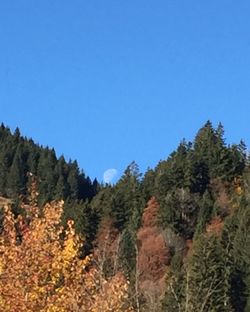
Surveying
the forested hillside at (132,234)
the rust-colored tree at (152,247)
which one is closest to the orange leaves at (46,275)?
the forested hillside at (132,234)

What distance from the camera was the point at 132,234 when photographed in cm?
8456

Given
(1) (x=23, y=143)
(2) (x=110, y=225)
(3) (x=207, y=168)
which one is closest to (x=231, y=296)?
(2) (x=110, y=225)

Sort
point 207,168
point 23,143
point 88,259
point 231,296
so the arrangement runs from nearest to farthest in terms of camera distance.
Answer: point 88,259 < point 231,296 < point 207,168 < point 23,143

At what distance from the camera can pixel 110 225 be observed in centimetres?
10162

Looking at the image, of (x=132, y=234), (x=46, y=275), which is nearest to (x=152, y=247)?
(x=132, y=234)

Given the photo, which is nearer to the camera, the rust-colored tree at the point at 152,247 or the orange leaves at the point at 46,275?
the orange leaves at the point at 46,275

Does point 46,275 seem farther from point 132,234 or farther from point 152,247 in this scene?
point 152,247

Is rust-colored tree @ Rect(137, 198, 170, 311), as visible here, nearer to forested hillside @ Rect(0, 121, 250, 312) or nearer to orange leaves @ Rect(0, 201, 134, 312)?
forested hillside @ Rect(0, 121, 250, 312)

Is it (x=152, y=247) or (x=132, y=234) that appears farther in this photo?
(x=152, y=247)

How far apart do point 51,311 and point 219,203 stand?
85.4 m

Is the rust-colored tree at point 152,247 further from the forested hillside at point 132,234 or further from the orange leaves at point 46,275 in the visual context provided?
the orange leaves at point 46,275

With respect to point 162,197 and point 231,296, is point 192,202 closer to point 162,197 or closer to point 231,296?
point 162,197

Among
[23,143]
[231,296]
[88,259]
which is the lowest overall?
[88,259]

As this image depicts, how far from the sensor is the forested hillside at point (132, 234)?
18359 mm
